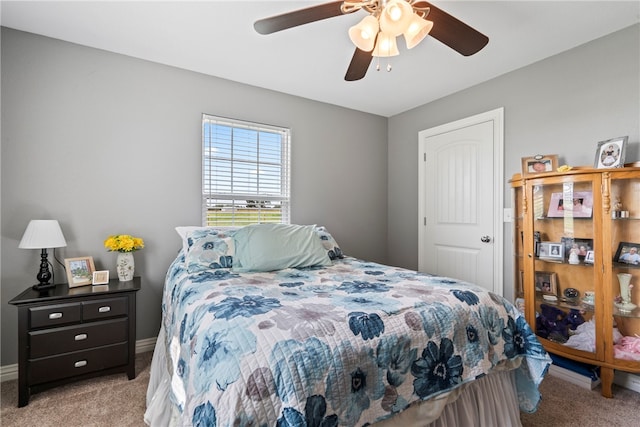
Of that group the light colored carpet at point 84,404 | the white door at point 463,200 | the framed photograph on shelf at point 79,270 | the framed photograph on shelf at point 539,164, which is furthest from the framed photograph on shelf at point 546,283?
the framed photograph on shelf at point 79,270

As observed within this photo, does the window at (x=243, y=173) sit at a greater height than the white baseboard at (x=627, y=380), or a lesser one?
greater

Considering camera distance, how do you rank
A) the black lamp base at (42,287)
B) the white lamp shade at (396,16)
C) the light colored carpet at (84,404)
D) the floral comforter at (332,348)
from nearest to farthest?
the floral comforter at (332,348), the white lamp shade at (396,16), the light colored carpet at (84,404), the black lamp base at (42,287)

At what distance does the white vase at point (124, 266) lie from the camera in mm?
2356

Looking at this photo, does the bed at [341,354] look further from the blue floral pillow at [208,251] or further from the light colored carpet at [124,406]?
the light colored carpet at [124,406]

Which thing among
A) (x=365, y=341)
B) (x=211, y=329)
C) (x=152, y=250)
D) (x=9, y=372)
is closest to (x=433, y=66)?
(x=365, y=341)

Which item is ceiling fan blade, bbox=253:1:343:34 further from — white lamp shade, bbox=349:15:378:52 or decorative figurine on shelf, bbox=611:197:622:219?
decorative figurine on shelf, bbox=611:197:622:219

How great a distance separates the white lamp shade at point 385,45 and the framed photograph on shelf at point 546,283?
197 cm

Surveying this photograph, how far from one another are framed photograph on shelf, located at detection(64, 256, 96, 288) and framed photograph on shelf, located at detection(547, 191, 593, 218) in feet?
11.3

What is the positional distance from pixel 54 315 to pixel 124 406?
72 centimetres

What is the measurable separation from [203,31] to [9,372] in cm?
274

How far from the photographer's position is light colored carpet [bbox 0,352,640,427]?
1742 mm

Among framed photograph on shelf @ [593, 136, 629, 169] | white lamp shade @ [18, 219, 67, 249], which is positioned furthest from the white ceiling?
white lamp shade @ [18, 219, 67, 249]

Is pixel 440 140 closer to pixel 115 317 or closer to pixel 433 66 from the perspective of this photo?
pixel 433 66

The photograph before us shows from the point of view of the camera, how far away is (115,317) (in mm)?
2150
